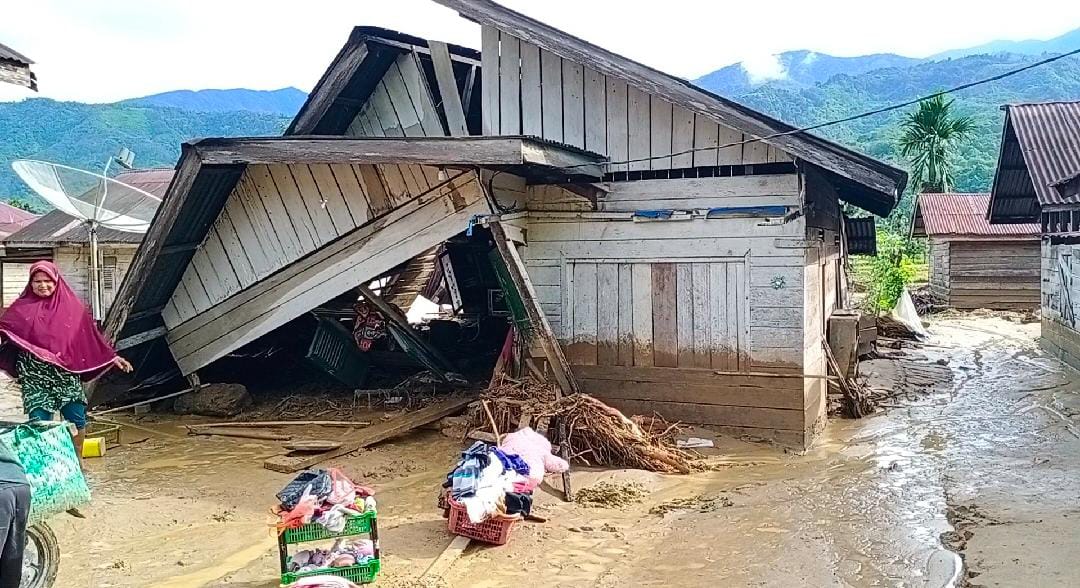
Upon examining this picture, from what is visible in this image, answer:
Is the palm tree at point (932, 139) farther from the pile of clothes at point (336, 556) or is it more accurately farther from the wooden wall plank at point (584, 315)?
the pile of clothes at point (336, 556)

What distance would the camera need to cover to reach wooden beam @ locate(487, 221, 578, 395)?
27.9ft

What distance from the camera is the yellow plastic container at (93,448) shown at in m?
8.36

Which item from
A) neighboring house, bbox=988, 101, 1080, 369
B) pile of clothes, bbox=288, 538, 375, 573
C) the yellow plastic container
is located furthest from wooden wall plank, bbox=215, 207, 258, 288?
neighboring house, bbox=988, 101, 1080, 369

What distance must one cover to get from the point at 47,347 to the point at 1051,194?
14381mm

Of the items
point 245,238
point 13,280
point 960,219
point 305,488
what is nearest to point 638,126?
point 245,238

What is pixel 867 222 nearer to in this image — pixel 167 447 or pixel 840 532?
pixel 840 532

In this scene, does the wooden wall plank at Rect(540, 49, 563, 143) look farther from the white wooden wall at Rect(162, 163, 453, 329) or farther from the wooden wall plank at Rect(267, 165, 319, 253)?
the wooden wall plank at Rect(267, 165, 319, 253)

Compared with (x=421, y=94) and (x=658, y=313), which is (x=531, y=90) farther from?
(x=658, y=313)

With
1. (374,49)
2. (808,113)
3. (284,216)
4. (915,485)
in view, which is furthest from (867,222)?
(808,113)

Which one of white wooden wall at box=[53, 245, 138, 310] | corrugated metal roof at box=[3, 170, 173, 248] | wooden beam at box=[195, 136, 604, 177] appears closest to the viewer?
wooden beam at box=[195, 136, 604, 177]

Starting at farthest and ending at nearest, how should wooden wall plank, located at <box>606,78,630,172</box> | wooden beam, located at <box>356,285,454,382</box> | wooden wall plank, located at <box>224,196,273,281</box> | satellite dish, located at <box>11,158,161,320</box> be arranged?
satellite dish, located at <box>11,158,161,320</box> < wooden beam, located at <box>356,285,454,382</box> < wooden wall plank, located at <box>224,196,273,281</box> < wooden wall plank, located at <box>606,78,630,172</box>

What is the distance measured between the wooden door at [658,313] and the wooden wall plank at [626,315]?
11mm

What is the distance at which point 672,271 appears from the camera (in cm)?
877

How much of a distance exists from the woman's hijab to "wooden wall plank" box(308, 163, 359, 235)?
2.84 meters
